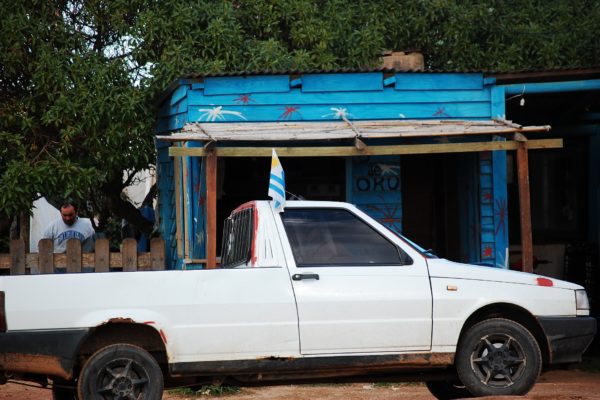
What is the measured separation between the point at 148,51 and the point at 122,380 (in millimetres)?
8481

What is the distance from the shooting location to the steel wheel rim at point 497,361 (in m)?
7.62

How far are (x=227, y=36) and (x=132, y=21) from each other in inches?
69.1

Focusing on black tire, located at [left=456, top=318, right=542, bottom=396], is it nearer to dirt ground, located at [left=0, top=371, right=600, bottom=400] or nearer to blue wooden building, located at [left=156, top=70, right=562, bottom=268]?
dirt ground, located at [left=0, top=371, right=600, bottom=400]

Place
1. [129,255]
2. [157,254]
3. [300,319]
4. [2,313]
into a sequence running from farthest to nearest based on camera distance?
1. [157,254]
2. [129,255]
3. [300,319]
4. [2,313]

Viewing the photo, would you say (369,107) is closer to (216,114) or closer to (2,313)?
(216,114)

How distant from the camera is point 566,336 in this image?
7742mm

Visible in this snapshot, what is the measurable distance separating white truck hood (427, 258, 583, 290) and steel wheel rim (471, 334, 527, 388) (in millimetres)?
438

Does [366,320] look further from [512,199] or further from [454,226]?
[512,199]

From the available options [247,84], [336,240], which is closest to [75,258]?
[247,84]

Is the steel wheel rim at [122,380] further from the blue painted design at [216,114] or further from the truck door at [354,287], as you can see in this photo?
the blue painted design at [216,114]

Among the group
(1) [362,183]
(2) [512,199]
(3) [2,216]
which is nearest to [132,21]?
(3) [2,216]

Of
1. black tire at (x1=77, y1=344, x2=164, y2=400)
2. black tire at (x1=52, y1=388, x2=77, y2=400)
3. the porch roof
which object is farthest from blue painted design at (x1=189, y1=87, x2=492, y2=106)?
black tire at (x1=77, y1=344, x2=164, y2=400)

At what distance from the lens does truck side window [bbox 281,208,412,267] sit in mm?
7637

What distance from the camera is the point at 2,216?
15.2m
